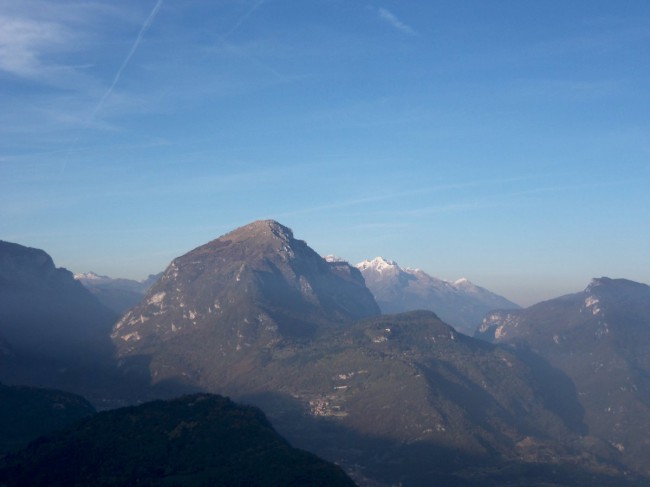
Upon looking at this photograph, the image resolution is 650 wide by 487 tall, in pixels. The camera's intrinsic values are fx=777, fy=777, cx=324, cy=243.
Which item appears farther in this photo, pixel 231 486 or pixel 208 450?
pixel 208 450

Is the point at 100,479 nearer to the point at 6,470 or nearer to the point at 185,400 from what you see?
the point at 6,470

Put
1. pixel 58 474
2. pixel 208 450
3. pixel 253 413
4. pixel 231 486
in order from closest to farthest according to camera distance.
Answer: pixel 231 486
pixel 58 474
pixel 208 450
pixel 253 413

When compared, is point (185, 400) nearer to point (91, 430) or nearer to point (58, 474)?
point (91, 430)

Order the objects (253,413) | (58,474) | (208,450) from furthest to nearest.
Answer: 1. (253,413)
2. (208,450)
3. (58,474)

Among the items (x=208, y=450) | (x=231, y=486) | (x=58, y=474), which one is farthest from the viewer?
(x=208, y=450)

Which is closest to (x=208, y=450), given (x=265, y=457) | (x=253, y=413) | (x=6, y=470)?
(x=265, y=457)

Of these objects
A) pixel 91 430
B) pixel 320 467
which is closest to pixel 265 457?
pixel 320 467
